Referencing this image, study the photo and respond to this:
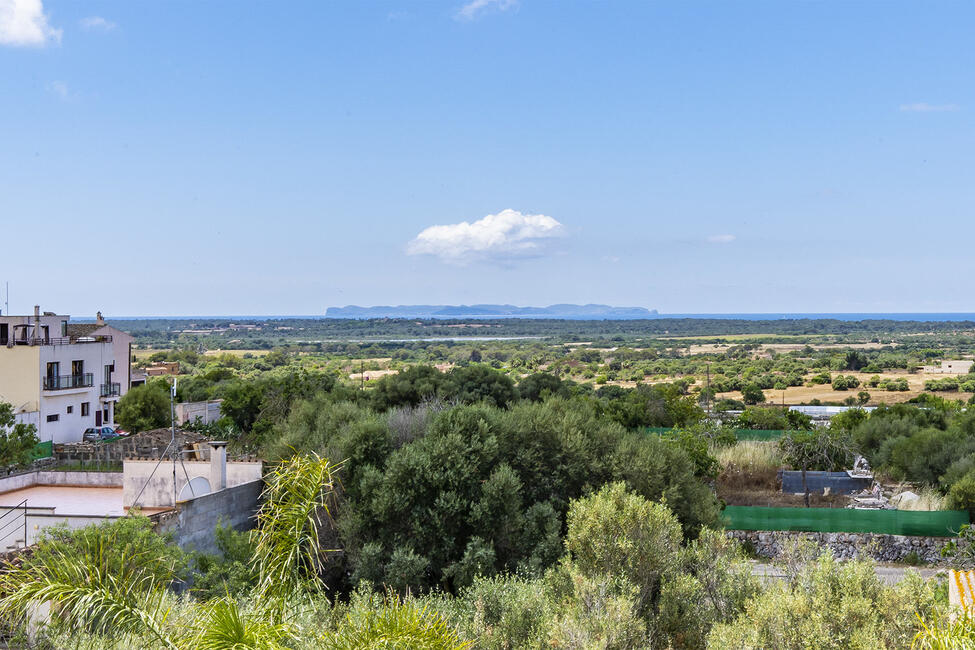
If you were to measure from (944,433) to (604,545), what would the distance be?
26.2m

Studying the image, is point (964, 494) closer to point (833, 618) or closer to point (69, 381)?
point (833, 618)

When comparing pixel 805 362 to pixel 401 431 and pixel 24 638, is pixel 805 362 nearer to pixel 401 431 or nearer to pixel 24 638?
pixel 401 431

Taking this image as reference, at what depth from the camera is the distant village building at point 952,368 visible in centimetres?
9581

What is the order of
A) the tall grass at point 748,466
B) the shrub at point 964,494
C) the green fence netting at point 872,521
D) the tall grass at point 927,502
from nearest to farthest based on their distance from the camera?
1. the green fence netting at point 872,521
2. the shrub at point 964,494
3. the tall grass at point 927,502
4. the tall grass at point 748,466

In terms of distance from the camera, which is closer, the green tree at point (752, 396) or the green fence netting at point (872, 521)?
the green fence netting at point (872, 521)

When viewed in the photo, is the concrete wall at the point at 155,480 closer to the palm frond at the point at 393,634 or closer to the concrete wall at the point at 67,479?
the concrete wall at the point at 67,479

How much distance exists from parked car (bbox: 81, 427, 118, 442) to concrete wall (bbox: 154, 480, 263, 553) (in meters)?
24.3

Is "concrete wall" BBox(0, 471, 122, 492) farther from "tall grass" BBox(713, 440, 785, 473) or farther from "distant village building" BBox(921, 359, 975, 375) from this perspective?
"distant village building" BBox(921, 359, 975, 375)

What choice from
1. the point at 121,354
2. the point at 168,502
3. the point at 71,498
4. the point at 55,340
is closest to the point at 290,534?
the point at 168,502

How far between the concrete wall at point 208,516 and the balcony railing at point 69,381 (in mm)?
24886

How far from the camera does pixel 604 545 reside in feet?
37.9

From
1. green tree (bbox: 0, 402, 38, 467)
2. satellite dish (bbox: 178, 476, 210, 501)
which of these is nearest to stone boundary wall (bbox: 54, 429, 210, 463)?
green tree (bbox: 0, 402, 38, 467)

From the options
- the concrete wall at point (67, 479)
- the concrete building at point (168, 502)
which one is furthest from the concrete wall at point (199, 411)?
the concrete building at point (168, 502)

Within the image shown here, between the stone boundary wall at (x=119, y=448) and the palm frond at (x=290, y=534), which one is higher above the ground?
the palm frond at (x=290, y=534)
